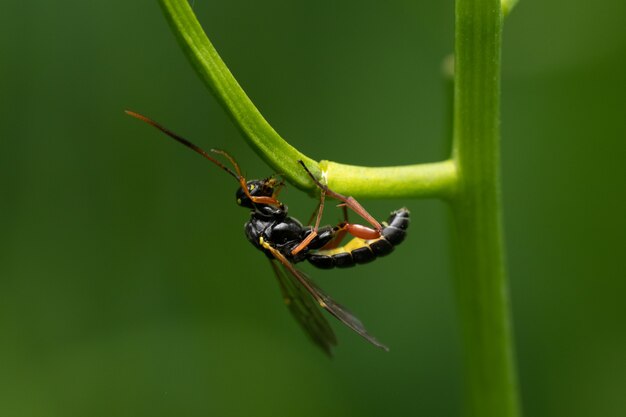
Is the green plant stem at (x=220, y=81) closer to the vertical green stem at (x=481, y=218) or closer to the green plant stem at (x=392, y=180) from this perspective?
the green plant stem at (x=392, y=180)

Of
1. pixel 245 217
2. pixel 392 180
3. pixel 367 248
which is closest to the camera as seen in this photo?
pixel 392 180

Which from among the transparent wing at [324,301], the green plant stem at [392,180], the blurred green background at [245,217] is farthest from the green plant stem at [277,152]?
the blurred green background at [245,217]

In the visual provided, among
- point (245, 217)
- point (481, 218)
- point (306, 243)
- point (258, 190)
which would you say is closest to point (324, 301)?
point (306, 243)

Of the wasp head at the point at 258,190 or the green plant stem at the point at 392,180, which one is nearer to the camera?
the green plant stem at the point at 392,180

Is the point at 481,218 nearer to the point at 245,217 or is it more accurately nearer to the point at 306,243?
the point at 306,243

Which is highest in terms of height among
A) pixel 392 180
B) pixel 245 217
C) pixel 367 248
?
pixel 245 217

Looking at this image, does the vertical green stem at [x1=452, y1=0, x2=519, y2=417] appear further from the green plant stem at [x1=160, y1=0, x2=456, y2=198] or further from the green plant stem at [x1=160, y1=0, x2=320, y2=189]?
the green plant stem at [x1=160, y1=0, x2=320, y2=189]

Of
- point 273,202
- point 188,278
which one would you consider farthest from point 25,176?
point 273,202

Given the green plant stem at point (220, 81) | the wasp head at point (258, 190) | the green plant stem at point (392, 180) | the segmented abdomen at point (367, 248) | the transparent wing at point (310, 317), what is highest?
the green plant stem at point (220, 81)
